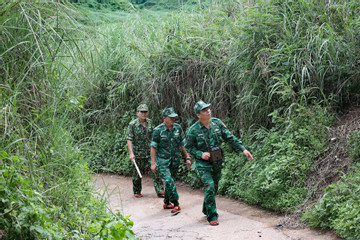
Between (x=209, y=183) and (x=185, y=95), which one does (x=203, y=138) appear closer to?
(x=209, y=183)

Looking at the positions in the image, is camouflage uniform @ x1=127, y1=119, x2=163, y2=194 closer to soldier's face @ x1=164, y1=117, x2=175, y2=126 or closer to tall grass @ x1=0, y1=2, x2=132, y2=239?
soldier's face @ x1=164, y1=117, x2=175, y2=126

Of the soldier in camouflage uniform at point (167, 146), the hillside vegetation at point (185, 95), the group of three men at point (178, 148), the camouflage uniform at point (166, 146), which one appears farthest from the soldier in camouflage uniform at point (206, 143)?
the camouflage uniform at point (166, 146)

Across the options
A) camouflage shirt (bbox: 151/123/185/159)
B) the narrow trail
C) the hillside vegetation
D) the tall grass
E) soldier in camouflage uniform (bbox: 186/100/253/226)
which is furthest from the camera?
camouflage shirt (bbox: 151/123/185/159)

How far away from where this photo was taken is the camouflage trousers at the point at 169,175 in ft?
24.2

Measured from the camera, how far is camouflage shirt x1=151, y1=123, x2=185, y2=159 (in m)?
7.86

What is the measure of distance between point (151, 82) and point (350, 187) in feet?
19.6

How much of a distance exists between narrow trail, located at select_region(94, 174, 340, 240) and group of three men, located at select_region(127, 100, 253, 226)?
0.24 m

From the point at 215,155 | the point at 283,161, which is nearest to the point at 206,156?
the point at 215,155

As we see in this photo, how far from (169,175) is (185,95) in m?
2.66

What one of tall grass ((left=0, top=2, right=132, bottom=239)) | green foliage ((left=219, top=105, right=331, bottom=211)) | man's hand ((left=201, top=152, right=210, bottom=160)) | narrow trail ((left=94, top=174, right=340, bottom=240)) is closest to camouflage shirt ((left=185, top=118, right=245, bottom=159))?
man's hand ((left=201, top=152, right=210, bottom=160))

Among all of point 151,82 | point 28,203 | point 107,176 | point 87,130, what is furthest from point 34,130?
point 87,130

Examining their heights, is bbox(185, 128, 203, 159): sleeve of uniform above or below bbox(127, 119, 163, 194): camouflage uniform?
above

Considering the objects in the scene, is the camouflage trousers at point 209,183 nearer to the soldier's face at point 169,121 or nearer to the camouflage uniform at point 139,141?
the soldier's face at point 169,121

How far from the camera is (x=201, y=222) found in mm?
Result: 6637
